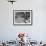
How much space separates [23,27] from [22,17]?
35 cm

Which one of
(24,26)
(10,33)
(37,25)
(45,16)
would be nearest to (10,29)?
(10,33)

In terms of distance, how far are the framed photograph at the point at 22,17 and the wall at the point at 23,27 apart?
0.42ft

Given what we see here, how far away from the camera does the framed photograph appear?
15.3 ft

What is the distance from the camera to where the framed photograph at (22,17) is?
15.3ft

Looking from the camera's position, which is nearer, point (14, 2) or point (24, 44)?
point (24, 44)

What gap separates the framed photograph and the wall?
0.13 m

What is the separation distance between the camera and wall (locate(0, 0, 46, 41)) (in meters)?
4.64

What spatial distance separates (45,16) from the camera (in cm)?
465

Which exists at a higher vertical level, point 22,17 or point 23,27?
point 22,17

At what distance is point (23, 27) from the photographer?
467 cm

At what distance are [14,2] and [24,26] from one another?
3.01 ft

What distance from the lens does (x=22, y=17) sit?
4.68 metres

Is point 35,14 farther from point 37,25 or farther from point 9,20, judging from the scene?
point 9,20

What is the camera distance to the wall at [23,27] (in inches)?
183
